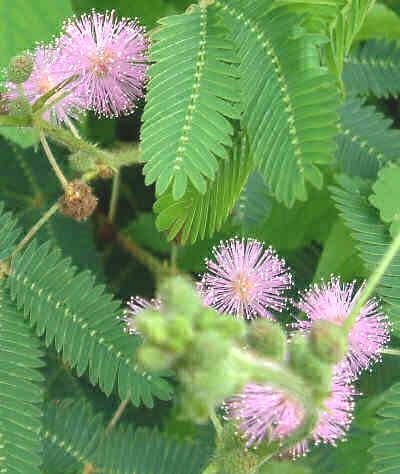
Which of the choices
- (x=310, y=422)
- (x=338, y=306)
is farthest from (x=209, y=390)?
(x=338, y=306)

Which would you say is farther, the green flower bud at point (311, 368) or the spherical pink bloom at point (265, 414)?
the spherical pink bloom at point (265, 414)

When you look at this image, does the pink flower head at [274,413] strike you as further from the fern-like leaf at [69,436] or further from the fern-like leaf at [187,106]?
the fern-like leaf at [69,436]

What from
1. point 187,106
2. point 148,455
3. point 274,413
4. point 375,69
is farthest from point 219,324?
point 375,69

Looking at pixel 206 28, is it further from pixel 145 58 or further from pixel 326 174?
pixel 326 174

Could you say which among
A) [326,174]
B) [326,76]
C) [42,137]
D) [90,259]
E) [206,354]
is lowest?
[90,259]

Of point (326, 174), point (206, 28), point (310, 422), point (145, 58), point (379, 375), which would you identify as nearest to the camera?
point (310, 422)

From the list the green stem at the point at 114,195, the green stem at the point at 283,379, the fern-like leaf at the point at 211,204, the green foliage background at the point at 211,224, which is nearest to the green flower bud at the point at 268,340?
the green stem at the point at 283,379
